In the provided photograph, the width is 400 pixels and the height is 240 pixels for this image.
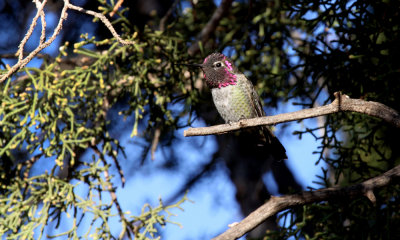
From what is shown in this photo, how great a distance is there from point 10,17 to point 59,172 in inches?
66.1

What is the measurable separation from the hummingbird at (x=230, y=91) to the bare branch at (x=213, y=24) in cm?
69

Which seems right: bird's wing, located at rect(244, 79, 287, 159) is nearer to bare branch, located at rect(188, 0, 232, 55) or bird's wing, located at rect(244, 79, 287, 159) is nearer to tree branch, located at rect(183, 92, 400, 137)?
bare branch, located at rect(188, 0, 232, 55)

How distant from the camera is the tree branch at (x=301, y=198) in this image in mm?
2330

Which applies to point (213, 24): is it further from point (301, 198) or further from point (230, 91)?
point (301, 198)

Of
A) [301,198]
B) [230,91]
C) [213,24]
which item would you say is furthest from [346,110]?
[213,24]

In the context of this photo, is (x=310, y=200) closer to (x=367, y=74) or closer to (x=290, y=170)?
(x=367, y=74)

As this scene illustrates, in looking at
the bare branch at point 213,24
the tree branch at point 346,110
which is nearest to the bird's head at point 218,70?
the bare branch at point 213,24

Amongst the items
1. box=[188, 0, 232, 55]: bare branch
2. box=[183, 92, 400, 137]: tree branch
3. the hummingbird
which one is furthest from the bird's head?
box=[183, 92, 400, 137]: tree branch

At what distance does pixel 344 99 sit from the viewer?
2.19m

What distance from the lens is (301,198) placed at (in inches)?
101

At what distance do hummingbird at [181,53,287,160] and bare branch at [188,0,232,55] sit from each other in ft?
2.26

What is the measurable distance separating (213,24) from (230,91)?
87 cm

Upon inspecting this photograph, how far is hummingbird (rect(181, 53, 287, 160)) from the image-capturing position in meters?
3.30

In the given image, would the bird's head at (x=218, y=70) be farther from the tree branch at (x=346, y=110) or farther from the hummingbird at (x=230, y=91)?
the tree branch at (x=346, y=110)
